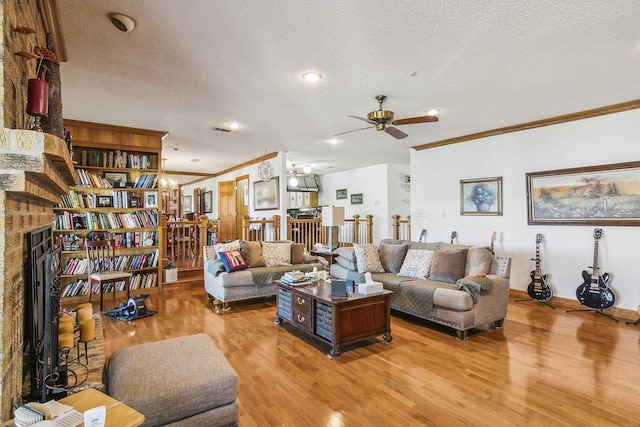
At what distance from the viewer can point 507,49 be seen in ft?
8.73

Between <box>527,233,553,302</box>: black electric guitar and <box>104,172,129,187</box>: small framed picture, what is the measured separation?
6.31 meters

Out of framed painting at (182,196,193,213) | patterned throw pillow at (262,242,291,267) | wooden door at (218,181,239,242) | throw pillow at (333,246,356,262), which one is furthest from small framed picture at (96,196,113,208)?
framed painting at (182,196,193,213)

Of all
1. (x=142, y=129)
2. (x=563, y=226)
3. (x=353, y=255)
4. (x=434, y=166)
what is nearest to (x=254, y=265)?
(x=353, y=255)

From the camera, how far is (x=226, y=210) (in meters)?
9.62

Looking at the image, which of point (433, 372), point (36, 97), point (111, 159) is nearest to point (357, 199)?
point (111, 159)

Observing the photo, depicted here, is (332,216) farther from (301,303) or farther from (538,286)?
(538,286)

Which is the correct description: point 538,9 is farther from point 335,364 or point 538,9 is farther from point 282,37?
point 335,364

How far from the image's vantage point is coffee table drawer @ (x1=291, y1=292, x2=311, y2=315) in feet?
10.7

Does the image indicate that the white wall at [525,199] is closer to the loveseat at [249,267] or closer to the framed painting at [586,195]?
the framed painting at [586,195]

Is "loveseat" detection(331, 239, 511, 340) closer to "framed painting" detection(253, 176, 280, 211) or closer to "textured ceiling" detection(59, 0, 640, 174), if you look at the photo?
"textured ceiling" detection(59, 0, 640, 174)

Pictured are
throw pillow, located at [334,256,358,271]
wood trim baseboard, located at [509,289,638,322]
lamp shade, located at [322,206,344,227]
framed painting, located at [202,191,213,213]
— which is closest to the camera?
wood trim baseboard, located at [509,289,638,322]

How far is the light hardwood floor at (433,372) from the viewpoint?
208 cm

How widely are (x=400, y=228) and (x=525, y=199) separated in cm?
367

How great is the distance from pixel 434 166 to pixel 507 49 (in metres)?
3.54
